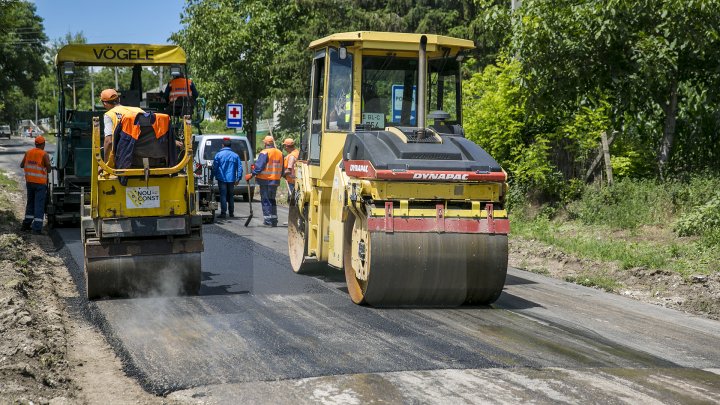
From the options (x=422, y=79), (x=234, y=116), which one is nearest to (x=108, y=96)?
(x=422, y=79)

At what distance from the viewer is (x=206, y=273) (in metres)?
11.7

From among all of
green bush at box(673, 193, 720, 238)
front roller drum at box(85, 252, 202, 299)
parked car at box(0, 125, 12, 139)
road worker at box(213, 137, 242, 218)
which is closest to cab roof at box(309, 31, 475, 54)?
front roller drum at box(85, 252, 202, 299)

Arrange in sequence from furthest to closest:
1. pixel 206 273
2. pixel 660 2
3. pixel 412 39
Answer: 1. pixel 660 2
2. pixel 206 273
3. pixel 412 39

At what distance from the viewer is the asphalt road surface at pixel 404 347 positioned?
6.18m

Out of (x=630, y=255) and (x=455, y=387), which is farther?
(x=630, y=255)

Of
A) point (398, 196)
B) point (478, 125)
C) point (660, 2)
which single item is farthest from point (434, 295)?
point (478, 125)

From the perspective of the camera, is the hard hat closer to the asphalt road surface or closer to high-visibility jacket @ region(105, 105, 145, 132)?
high-visibility jacket @ region(105, 105, 145, 132)

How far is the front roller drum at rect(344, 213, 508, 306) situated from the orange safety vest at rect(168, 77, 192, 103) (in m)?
7.39

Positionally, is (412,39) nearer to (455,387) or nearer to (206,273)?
(206,273)

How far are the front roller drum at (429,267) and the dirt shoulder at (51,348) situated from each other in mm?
2601

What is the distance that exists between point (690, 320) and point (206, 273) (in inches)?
228

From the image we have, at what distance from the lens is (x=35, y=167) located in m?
16.4

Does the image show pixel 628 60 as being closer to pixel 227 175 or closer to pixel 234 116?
pixel 227 175

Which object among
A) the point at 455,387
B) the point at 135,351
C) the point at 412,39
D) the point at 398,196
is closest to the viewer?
the point at 455,387
